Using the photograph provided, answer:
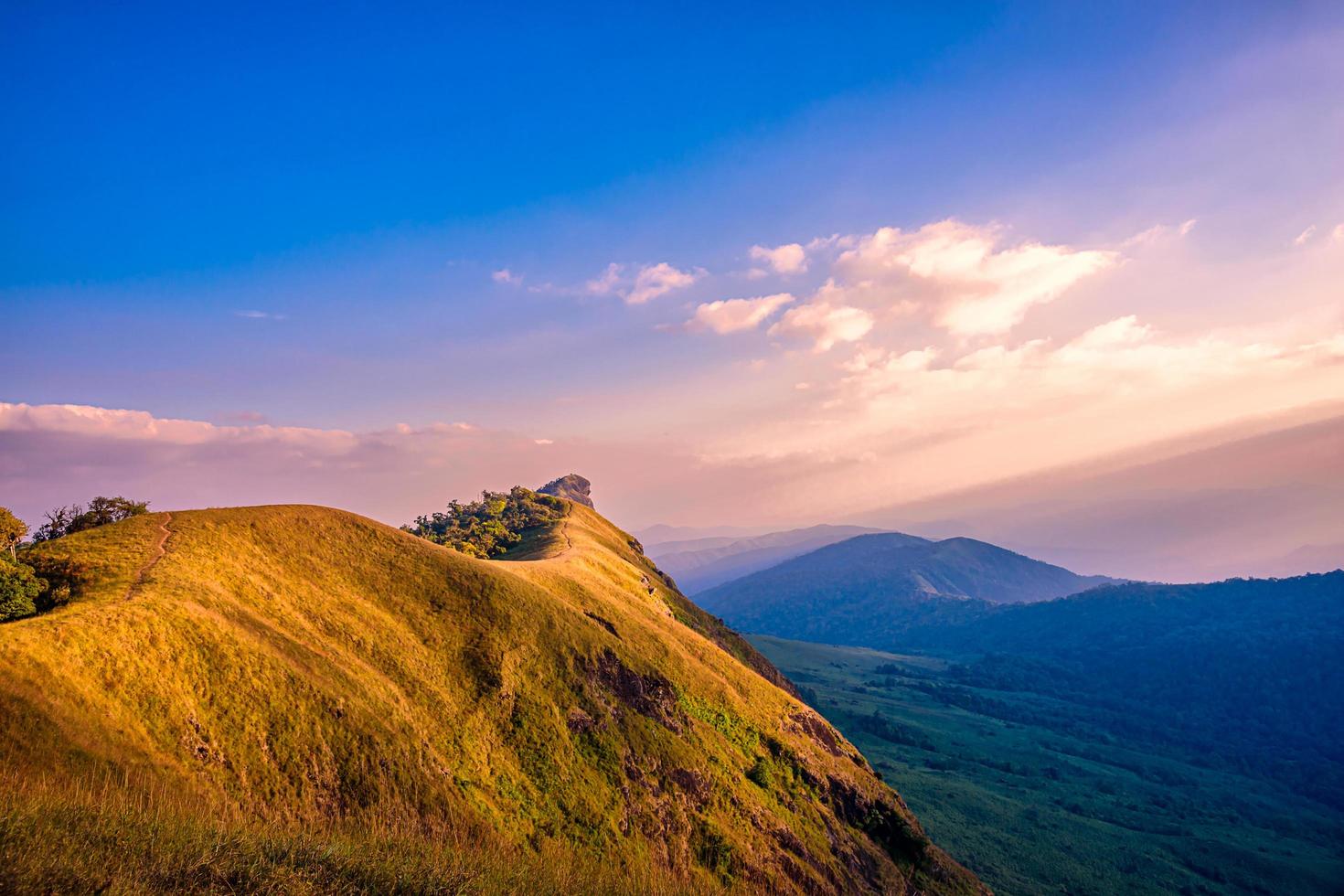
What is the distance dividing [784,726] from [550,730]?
1446 inches

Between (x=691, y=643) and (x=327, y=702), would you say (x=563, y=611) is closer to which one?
(x=691, y=643)

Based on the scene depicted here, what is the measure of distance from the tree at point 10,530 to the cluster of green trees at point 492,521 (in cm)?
7189

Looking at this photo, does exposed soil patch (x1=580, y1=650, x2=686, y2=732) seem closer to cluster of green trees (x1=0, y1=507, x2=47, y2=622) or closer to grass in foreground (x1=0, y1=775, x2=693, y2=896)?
cluster of green trees (x1=0, y1=507, x2=47, y2=622)

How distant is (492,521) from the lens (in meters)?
142

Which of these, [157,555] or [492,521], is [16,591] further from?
[492,521]

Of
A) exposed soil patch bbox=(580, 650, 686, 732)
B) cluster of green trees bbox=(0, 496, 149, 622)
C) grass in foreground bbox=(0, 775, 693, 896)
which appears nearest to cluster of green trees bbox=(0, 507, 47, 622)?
cluster of green trees bbox=(0, 496, 149, 622)

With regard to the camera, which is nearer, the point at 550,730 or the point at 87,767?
the point at 87,767

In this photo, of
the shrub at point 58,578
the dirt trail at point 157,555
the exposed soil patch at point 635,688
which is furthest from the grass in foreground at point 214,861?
the exposed soil patch at point 635,688

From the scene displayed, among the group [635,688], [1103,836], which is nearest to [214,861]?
[635,688]

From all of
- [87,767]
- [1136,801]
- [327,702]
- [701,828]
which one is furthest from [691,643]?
[1136,801]

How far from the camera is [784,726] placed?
246 feet

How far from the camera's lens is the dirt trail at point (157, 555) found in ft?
121

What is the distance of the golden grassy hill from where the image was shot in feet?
44.1

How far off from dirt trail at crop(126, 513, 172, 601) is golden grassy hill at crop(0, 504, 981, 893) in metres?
0.25
